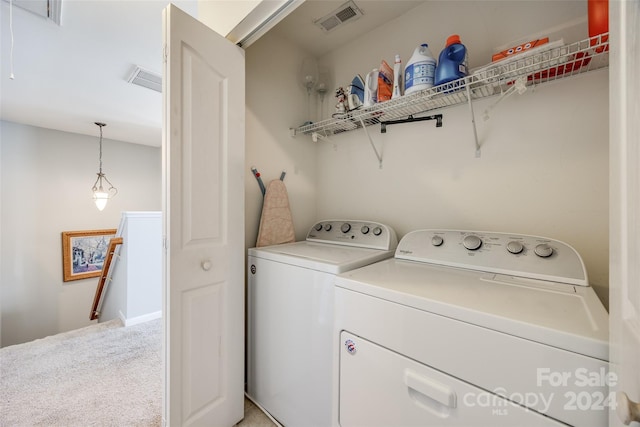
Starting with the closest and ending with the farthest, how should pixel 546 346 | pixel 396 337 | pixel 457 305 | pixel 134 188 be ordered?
pixel 546 346 < pixel 457 305 < pixel 396 337 < pixel 134 188

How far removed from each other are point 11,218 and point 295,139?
15.6 feet

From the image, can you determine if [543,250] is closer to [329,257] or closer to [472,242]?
[472,242]

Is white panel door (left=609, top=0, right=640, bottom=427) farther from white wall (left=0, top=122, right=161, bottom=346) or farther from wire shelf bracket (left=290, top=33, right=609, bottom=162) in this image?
white wall (left=0, top=122, right=161, bottom=346)

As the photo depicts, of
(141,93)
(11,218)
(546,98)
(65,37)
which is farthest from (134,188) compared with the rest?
(546,98)

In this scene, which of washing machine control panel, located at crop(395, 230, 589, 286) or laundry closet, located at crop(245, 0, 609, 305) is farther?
laundry closet, located at crop(245, 0, 609, 305)

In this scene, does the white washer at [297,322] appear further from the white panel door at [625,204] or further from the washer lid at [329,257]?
the white panel door at [625,204]

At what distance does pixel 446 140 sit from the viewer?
1505mm

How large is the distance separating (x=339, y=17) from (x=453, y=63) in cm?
100

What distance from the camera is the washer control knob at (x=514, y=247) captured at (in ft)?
3.62

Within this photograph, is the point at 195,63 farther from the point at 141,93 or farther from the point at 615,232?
the point at 141,93

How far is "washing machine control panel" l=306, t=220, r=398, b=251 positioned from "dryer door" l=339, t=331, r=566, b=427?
2.29 feet

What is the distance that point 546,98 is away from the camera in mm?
1212

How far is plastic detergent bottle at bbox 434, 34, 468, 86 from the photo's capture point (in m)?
1.15

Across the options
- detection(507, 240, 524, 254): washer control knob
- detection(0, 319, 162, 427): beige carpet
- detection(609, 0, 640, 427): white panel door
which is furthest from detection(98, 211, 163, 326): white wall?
detection(609, 0, 640, 427): white panel door
